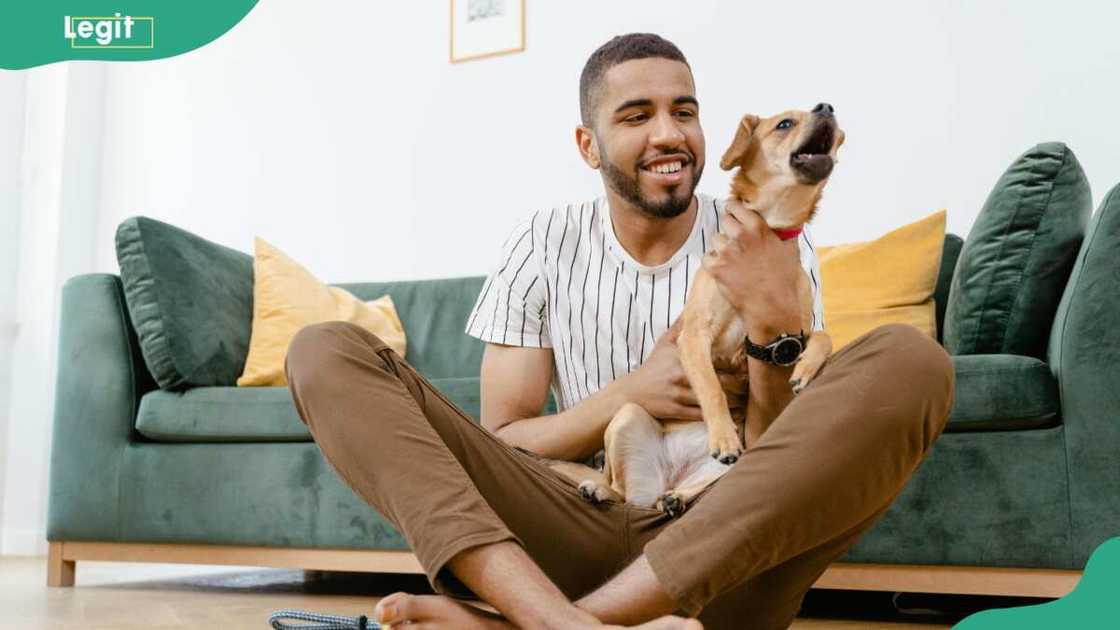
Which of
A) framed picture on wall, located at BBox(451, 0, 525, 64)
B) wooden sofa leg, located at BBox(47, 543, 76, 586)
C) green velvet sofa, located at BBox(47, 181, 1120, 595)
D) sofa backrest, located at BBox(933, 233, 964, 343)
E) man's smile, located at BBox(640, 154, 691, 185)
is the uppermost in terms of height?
framed picture on wall, located at BBox(451, 0, 525, 64)

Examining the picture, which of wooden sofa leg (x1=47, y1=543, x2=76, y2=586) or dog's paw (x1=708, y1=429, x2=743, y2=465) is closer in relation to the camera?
dog's paw (x1=708, y1=429, x2=743, y2=465)

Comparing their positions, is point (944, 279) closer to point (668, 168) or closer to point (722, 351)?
point (722, 351)

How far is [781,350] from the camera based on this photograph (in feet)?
4.79

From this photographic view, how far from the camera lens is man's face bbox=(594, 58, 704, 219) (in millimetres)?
1532

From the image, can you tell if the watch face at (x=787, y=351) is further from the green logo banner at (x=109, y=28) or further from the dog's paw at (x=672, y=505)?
the green logo banner at (x=109, y=28)

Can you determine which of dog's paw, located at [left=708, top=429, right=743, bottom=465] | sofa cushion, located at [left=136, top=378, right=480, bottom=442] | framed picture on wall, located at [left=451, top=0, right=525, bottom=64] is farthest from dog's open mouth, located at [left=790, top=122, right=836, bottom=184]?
framed picture on wall, located at [left=451, top=0, right=525, bottom=64]

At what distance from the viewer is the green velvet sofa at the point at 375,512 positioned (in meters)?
1.93

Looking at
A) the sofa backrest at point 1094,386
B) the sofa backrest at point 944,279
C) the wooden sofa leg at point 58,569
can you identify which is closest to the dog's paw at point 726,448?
the sofa backrest at point 1094,386

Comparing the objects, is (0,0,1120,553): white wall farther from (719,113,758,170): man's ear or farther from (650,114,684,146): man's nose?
(650,114,684,146): man's nose

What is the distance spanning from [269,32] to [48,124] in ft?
3.02

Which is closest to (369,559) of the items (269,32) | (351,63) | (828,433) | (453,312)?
(453,312)

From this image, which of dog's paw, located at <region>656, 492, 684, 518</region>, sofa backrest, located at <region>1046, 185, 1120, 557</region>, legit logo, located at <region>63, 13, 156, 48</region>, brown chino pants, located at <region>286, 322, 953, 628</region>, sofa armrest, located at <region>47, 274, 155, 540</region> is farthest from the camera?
legit logo, located at <region>63, 13, 156, 48</region>

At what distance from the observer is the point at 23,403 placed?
3.90m

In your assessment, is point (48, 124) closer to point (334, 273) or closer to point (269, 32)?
point (269, 32)
